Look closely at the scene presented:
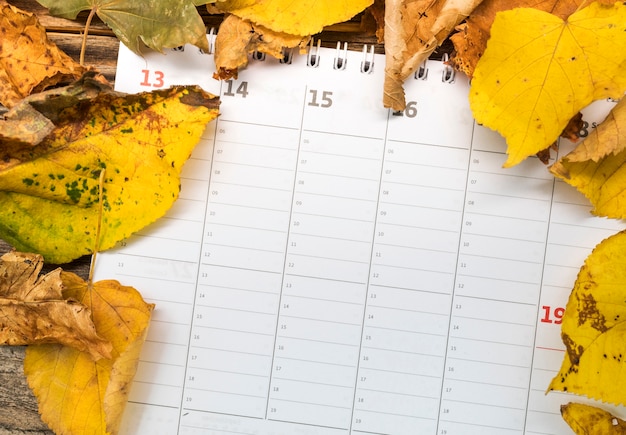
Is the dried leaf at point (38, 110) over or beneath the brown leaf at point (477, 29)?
beneath

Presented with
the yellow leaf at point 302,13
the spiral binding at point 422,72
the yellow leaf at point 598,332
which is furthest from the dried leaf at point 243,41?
the yellow leaf at point 598,332

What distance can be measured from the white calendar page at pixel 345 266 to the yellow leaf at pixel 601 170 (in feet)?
0.10

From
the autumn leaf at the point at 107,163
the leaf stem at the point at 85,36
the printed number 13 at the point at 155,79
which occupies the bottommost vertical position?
the autumn leaf at the point at 107,163

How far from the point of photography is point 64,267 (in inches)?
25.7

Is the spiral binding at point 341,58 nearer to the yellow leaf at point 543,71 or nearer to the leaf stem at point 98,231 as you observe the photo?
the yellow leaf at point 543,71

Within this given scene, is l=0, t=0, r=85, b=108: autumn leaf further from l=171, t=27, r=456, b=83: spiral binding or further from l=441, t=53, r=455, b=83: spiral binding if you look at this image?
l=441, t=53, r=455, b=83: spiral binding

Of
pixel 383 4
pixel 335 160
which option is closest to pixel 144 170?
pixel 335 160

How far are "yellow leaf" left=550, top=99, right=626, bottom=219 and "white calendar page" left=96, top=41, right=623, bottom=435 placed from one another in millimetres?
32

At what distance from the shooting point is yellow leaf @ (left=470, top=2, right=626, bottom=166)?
0.57 metres

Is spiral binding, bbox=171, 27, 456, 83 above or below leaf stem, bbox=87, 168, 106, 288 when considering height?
above

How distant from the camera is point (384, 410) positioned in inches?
25.7

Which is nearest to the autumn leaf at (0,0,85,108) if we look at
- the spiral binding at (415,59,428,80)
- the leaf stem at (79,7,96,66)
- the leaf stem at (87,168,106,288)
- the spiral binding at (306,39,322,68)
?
the leaf stem at (79,7,96,66)

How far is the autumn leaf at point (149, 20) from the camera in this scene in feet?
1.97

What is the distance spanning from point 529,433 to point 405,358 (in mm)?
157
